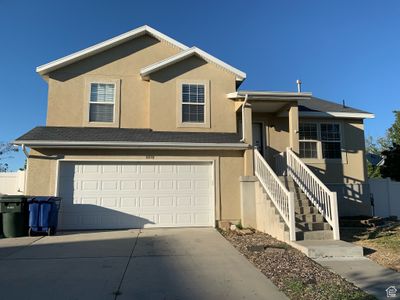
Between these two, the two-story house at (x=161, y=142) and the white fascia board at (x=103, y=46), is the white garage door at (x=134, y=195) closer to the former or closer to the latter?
the two-story house at (x=161, y=142)

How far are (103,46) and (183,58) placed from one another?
300 cm

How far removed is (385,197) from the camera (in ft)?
51.0

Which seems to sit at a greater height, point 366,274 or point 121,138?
point 121,138

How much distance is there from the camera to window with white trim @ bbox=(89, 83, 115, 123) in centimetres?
1245

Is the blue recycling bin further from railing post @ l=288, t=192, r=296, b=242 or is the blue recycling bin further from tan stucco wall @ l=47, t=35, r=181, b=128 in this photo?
railing post @ l=288, t=192, r=296, b=242

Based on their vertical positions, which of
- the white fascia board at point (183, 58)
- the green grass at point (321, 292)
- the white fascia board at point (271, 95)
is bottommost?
the green grass at point (321, 292)

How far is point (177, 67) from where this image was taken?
504 inches

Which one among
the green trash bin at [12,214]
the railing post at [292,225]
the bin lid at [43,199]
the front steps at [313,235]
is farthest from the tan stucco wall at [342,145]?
the green trash bin at [12,214]

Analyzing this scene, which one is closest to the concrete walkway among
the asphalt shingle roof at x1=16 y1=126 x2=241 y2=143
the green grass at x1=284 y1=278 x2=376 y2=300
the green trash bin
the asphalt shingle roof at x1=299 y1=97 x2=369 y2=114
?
the green grass at x1=284 y1=278 x2=376 y2=300

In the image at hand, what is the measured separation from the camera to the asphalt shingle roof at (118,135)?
1119cm

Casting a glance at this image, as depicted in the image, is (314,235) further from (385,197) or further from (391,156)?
(391,156)

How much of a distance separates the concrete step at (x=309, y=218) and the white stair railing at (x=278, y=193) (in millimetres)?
575

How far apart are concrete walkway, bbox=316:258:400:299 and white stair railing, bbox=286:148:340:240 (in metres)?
1.47

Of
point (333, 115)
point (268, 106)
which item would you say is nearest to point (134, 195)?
point (268, 106)
